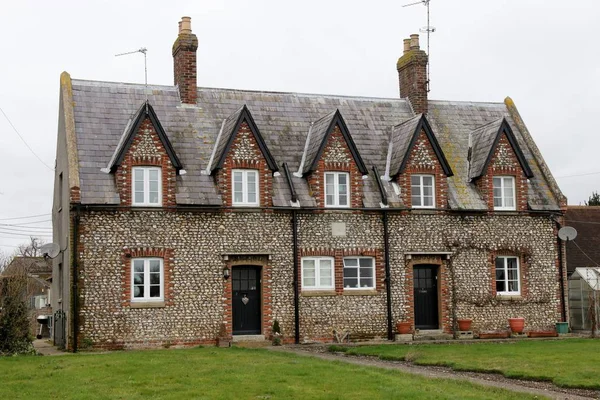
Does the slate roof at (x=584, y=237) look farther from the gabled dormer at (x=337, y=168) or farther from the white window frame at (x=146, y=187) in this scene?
the white window frame at (x=146, y=187)

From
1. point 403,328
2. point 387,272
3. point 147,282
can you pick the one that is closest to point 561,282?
point 403,328

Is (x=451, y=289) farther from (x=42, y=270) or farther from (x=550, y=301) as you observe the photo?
(x=42, y=270)

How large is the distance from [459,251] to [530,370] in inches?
466

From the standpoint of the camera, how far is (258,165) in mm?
28453

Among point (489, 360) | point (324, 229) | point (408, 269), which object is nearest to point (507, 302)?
point (408, 269)

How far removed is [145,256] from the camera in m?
26.9

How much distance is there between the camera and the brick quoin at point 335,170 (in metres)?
29.2

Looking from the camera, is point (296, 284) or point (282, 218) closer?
point (296, 284)

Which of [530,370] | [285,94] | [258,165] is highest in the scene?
[285,94]

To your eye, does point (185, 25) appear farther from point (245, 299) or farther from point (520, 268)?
point (520, 268)

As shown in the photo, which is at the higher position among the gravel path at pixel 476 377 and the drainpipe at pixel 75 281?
the drainpipe at pixel 75 281

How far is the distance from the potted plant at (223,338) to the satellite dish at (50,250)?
650 centimetres

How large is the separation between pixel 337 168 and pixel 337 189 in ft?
2.46

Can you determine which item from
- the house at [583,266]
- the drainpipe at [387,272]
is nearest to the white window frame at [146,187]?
the drainpipe at [387,272]
